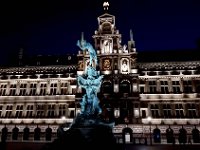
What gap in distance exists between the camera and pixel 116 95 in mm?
37562

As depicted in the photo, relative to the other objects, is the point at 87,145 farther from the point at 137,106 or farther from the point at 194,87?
the point at 194,87

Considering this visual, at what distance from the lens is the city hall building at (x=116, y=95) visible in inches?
1425

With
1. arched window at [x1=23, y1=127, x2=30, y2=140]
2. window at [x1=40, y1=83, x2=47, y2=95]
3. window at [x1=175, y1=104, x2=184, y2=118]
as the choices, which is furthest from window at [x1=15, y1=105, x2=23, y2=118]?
window at [x1=175, y1=104, x2=184, y2=118]

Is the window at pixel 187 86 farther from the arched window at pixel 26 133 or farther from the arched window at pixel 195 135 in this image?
the arched window at pixel 26 133

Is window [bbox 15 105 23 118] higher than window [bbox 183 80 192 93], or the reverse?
window [bbox 183 80 192 93]

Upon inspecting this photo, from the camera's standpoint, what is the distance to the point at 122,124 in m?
36.2

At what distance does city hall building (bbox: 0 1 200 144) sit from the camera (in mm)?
36188

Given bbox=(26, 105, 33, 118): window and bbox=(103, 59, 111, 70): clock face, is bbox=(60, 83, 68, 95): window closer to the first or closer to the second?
bbox=(26, 105, 33, 118): window

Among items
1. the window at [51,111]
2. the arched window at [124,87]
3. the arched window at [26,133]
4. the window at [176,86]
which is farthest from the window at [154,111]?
the arched window at [26,133]

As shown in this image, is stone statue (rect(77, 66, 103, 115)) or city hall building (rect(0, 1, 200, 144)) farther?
city hall building (rect(0, 1, 200, 144))

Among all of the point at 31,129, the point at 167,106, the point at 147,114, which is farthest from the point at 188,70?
the point at 31,129

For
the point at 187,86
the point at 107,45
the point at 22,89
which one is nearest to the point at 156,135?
the point at 187,86

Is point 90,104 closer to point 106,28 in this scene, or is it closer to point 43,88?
point 43,88

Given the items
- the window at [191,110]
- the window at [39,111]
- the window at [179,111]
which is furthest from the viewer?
the window at [39,111]
